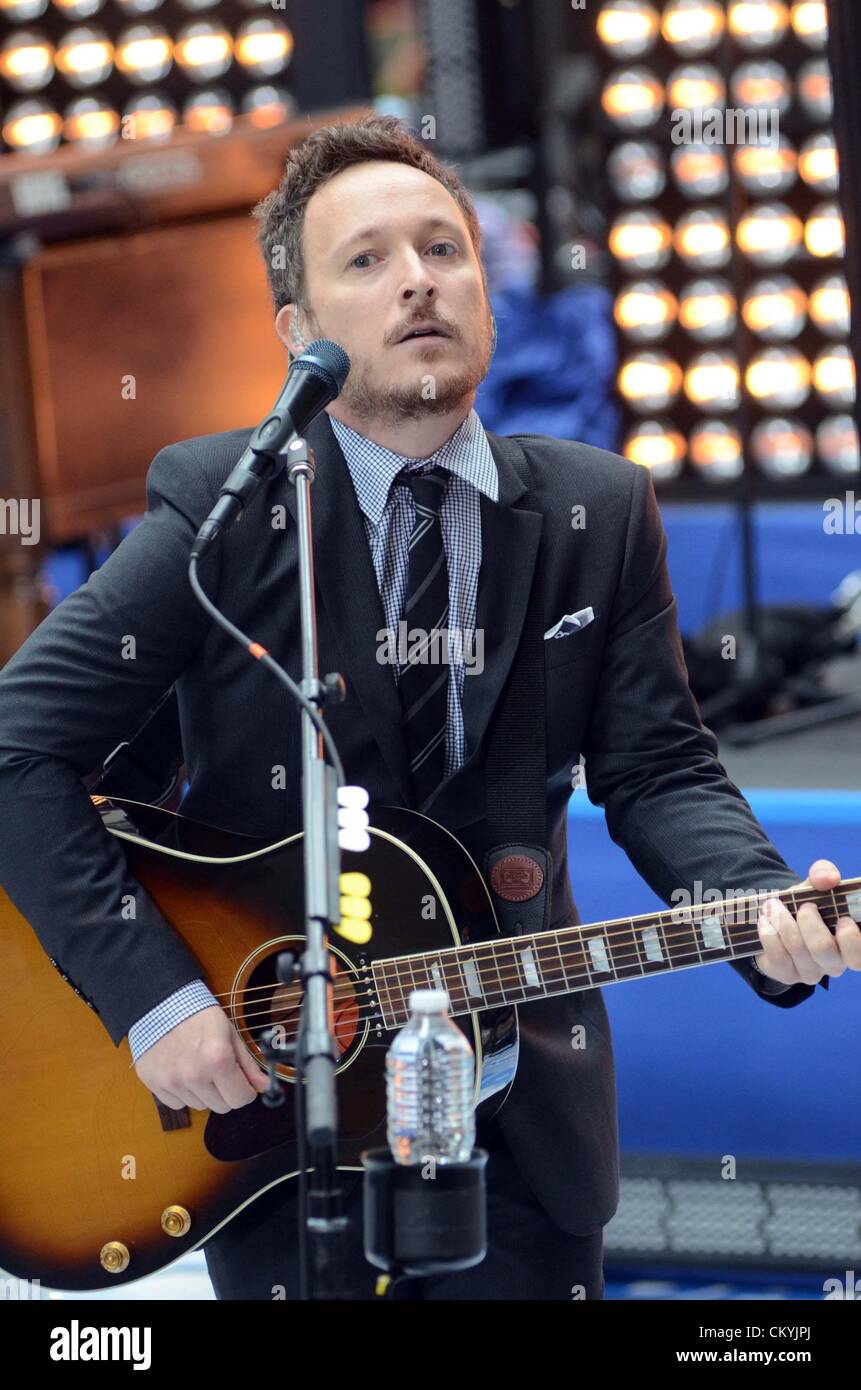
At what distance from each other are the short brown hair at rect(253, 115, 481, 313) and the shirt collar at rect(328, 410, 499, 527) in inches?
7.2

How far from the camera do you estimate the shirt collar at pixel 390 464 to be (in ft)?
6.82

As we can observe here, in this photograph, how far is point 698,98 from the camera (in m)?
4.73

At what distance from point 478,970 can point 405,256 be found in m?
0.79

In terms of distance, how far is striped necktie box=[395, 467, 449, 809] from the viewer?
6.74ft

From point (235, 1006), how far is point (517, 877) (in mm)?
357

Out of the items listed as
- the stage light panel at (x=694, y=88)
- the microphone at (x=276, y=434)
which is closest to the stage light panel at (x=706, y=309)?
the stage light panel at (x=694, y=88)

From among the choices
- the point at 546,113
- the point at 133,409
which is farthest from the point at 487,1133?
the point at 546,113

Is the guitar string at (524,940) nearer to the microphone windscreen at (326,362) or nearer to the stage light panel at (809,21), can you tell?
the microphone windscreen at (326,362)

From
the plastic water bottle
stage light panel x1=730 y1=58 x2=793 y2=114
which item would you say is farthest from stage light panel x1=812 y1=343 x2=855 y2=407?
the plastic water bottle

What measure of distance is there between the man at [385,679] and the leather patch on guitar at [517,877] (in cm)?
7

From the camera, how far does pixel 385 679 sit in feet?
6.63

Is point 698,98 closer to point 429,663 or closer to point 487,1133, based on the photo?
point 429,663

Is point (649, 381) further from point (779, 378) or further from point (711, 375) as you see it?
point (779, 378)

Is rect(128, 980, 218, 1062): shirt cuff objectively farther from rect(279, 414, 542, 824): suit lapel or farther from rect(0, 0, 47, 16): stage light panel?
rect(0, 0, 47, 16): stage light panel
